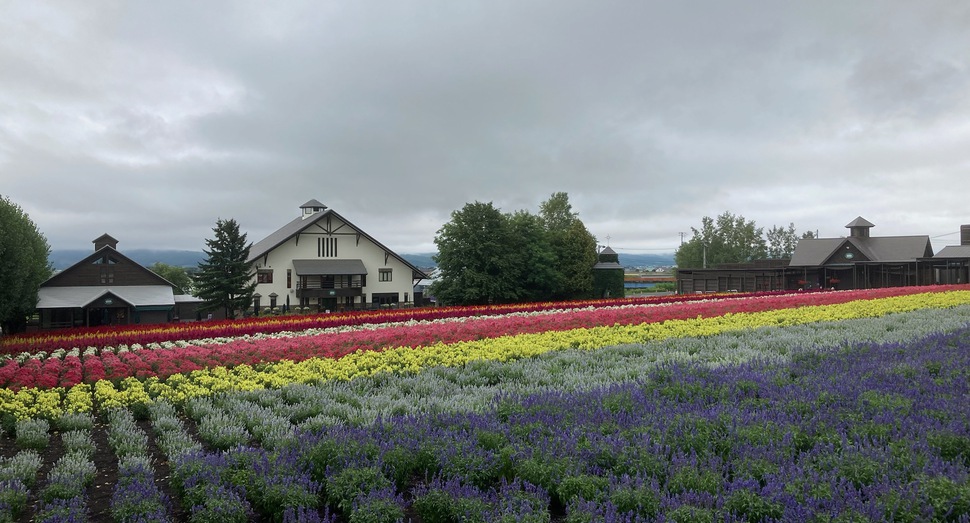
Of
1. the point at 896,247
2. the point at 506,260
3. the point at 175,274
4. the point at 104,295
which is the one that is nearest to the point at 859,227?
the point at 896,247

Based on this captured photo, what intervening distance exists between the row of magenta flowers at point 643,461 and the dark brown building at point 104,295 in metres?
37.5

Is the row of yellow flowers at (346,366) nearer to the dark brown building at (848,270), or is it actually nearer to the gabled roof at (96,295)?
the gabled roof at (96,295)

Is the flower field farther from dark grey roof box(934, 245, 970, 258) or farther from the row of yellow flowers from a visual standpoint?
dark grey roof box(934, 245, 970, 258)

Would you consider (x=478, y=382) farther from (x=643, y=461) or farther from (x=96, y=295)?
(x=96, y=295)

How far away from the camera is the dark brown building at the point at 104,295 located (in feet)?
119

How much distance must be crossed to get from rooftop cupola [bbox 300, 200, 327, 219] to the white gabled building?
702 centimetres

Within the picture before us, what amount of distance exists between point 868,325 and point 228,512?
54.4 feet

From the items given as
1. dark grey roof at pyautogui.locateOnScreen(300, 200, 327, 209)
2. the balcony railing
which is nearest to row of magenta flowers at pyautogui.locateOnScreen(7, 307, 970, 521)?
the balcony railing

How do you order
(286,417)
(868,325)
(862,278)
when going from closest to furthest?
(286,417) < (868,325) < (862,278)

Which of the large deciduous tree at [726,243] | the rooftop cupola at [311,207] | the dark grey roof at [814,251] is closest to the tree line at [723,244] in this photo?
the large deciduous tree at [726,243]

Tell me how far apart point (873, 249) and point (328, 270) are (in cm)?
A: 5720

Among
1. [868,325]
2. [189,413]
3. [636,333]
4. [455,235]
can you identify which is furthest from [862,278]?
[189,413]

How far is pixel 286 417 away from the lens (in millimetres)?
8492

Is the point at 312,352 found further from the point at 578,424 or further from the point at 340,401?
the point at 578,424
